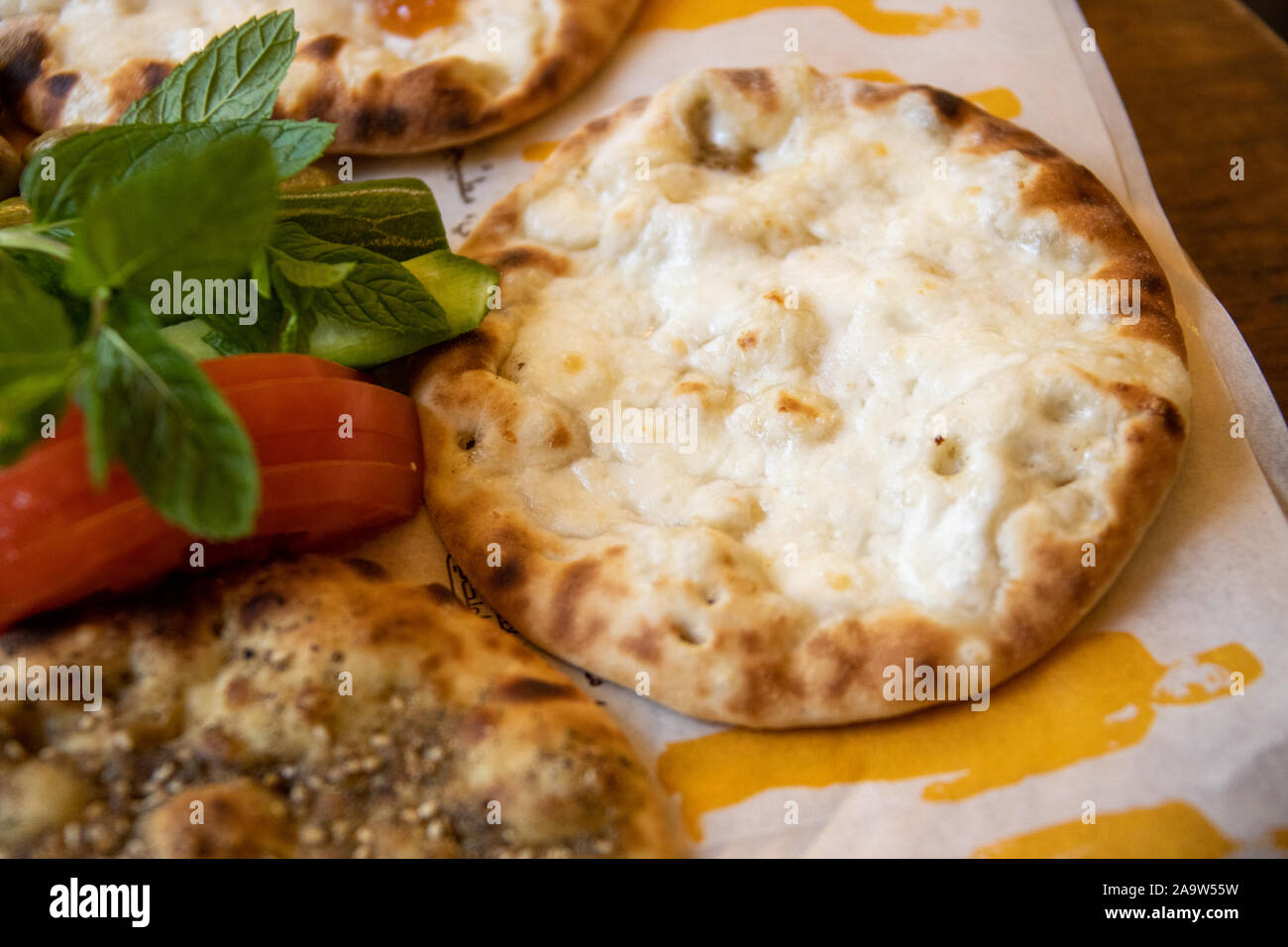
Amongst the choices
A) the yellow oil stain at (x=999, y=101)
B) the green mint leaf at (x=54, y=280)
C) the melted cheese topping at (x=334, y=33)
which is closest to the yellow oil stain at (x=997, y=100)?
the yellow oil stain at (x=999, y=101)

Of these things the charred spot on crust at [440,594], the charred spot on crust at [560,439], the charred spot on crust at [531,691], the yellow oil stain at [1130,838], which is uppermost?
the charred spot on crust at [560,439]

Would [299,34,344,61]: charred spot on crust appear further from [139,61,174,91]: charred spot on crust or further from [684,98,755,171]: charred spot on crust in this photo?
[684,98,755,171]: charred spot on crust

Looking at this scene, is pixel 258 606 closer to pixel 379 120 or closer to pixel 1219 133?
pixel 379 120

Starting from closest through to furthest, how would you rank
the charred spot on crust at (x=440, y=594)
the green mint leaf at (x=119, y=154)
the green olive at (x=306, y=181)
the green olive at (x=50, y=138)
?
the green mint leaf at (x=119, y=154) < the charred spot on crust at (x=440, y=594) < the green olive at (x=306, y=181) < the green olive at (x=50, y=138)

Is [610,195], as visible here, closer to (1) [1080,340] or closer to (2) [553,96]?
(2) [553,96]

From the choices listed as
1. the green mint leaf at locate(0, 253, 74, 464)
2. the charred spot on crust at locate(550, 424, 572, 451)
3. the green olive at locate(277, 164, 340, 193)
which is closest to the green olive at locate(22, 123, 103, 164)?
the green olive at locate(277, 164, 340, 193)

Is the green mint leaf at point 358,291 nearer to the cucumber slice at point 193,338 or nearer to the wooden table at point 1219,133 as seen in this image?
the cucumber slice at point 193,338

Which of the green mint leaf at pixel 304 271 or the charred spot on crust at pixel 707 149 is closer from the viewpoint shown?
the green mint leaf at pixel 304 271
